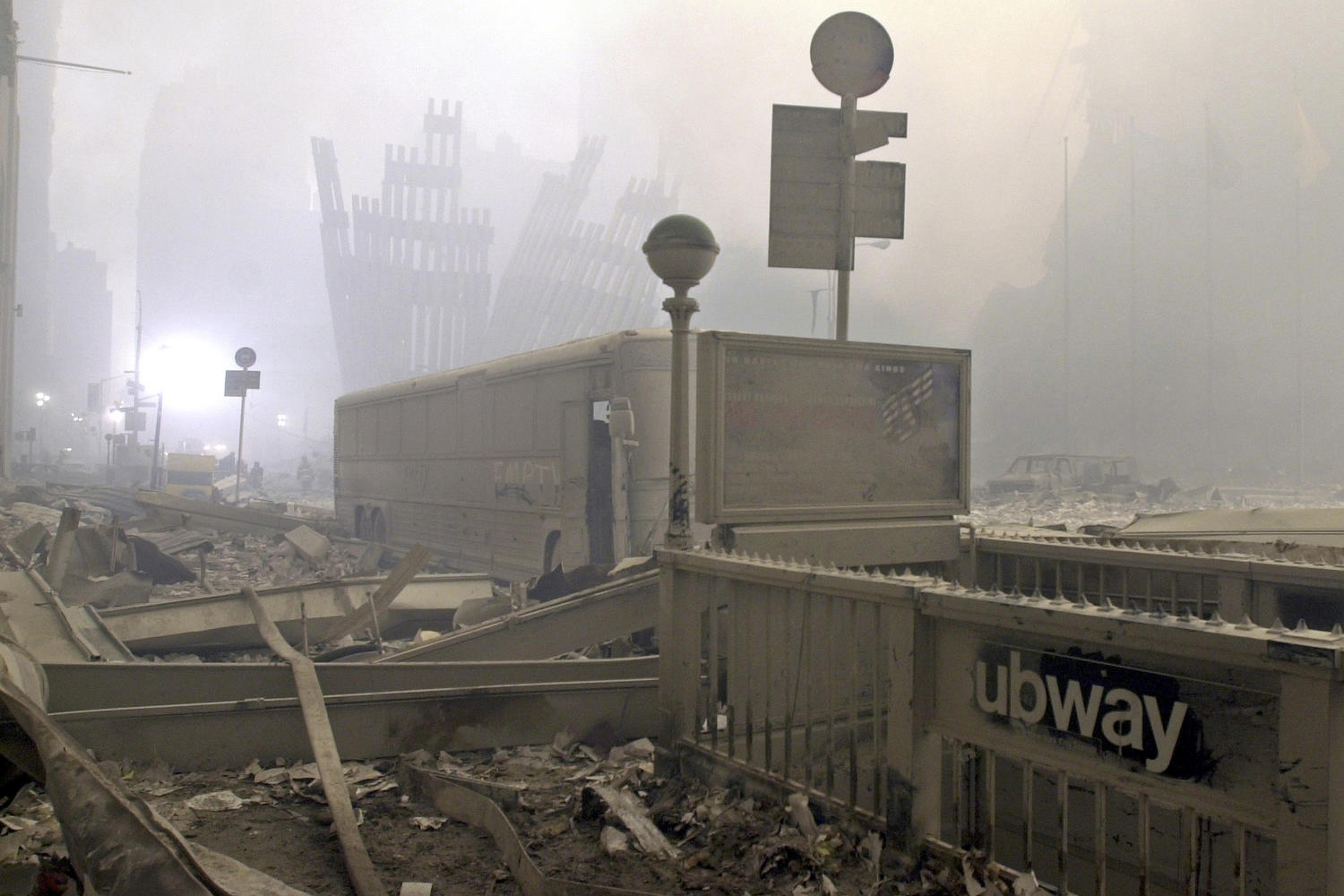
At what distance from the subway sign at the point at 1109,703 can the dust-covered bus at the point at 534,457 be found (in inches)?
286

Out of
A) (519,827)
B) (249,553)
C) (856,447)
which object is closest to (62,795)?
(519,827)

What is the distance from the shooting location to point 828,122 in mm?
5441

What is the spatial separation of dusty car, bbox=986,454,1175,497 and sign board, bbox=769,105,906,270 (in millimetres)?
23888

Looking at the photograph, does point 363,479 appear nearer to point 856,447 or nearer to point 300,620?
point 300,620

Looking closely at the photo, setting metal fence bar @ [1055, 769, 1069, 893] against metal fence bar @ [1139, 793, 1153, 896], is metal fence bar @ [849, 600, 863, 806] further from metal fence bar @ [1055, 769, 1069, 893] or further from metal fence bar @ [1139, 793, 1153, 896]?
metal fence bar @ [1139, 793, 1153, 896]

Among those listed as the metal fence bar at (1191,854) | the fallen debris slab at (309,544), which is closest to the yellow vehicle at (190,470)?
the fallen debris slab at (309,544)

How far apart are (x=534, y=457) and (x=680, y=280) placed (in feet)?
25.1

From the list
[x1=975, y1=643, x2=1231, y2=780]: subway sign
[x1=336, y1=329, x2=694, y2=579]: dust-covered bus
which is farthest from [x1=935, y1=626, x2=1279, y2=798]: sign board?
[x1=336, y1=329, x2=694, y2=579]: dust-covered bus

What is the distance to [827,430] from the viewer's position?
4.77 m

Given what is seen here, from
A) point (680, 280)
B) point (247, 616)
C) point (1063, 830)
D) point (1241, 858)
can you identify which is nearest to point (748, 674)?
point (1063, 830)

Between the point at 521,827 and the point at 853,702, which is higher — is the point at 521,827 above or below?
below

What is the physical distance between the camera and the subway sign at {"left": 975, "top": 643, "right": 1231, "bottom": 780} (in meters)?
2.26

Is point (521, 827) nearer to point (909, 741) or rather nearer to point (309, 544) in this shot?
point (909, 741)

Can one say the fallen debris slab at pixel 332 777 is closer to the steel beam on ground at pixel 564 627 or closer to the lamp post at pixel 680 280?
the steel beam on ground at pixel 564 627
